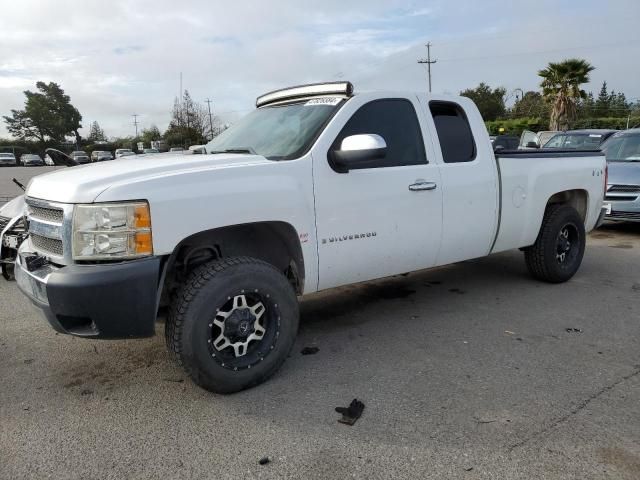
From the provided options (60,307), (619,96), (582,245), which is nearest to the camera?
(60,307)

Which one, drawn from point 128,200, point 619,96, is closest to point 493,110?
point 619,96

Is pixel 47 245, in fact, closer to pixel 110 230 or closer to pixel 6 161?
pixel 110 230

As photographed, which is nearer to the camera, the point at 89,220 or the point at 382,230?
the point at 89,220

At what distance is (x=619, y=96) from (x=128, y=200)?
84.0 meters

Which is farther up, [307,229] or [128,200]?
[128,200]

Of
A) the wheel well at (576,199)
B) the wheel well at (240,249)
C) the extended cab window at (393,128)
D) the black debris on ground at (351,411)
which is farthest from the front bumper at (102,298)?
the wheel well at (576,199)

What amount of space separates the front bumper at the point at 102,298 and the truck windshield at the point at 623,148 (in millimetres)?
8986

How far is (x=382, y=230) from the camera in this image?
3.96 metres

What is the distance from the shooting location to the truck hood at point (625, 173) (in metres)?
8.53

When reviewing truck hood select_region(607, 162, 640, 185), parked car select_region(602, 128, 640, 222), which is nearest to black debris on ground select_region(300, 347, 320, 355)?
parked car select_region(602, 128, 640, 222)

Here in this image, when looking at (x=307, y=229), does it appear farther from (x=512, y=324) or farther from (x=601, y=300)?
(x=601, y=300)

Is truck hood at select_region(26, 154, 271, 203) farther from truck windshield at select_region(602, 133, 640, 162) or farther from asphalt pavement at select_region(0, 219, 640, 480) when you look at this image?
truck windshield at select_region(602, 133, 640, 162)

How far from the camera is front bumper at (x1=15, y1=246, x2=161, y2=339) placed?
2.86 metres

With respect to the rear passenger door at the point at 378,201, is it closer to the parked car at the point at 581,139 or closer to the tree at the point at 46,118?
the parked car at the point at 581,139
